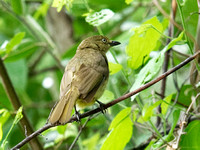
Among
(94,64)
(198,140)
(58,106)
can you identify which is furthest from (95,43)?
(198,140)

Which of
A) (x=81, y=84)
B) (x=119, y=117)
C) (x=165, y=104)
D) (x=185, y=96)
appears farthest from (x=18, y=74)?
(x=165, y=104)

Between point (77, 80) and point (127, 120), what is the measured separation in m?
0.75

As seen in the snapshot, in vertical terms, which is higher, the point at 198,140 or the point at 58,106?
the point at 58,106

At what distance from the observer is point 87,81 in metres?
3.28

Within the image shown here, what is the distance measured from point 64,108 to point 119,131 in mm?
466

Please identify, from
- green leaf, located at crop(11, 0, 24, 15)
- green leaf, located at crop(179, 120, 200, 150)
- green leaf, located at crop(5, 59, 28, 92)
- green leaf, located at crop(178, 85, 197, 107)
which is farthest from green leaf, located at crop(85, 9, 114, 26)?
green leaf, located at crop(5, 59, 28, 92)

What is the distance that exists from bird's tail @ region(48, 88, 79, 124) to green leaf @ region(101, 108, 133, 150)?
334 mm

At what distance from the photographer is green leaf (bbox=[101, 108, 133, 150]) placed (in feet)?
8.91

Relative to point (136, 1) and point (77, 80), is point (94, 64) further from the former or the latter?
point (136, 1)

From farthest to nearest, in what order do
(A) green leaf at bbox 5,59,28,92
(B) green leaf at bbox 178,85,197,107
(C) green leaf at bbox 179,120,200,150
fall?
(A) green leaf at bbox 5,59,28,92
(B) green leaf at bbox 178,85,197,107
(C) green leaf at bbox 179,120,200,150

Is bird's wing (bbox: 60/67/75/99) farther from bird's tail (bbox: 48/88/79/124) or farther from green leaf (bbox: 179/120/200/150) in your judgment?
green leaf (bbox: 179/120/200/150)

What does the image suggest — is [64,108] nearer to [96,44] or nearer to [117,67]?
[117,67]

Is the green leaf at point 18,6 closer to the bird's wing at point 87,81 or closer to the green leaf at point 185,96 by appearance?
the bird's wing at point 87,81

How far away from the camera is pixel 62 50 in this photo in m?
5.79
